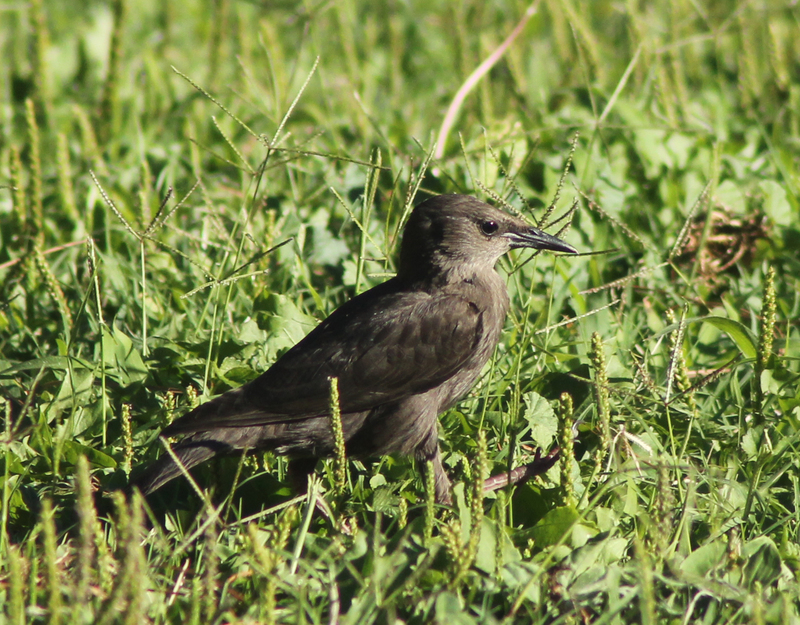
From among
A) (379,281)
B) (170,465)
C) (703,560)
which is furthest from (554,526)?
(379,281)

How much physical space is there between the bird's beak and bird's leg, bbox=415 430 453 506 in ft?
3.29

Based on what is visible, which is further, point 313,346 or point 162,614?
point 313,346

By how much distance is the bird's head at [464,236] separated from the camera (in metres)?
4.43

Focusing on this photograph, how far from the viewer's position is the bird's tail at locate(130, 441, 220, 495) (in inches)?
142

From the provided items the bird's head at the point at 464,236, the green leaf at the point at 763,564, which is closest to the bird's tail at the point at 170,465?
the bird's head at the point at 464,236

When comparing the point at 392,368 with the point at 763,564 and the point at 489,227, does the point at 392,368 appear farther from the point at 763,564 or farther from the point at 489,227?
the point at 763,564

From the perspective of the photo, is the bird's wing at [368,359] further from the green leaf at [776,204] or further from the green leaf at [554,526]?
the green leaf at [776,204]

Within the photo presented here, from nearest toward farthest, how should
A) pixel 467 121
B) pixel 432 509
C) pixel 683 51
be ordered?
pixel 432 509, pixel 467 121, pixel 683 51

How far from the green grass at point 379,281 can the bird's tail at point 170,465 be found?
0.48 ft

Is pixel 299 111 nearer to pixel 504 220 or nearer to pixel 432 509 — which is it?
pixel 504 220

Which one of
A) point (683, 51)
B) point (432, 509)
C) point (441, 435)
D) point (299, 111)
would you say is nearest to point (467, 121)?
point (299, 111)

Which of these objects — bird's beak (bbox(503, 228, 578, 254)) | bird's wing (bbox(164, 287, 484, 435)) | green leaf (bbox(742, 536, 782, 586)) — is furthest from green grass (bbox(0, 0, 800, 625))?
bird's wing (bbox(164, 287, 484, 435))

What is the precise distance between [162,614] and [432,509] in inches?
36.0

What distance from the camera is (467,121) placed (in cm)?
691
